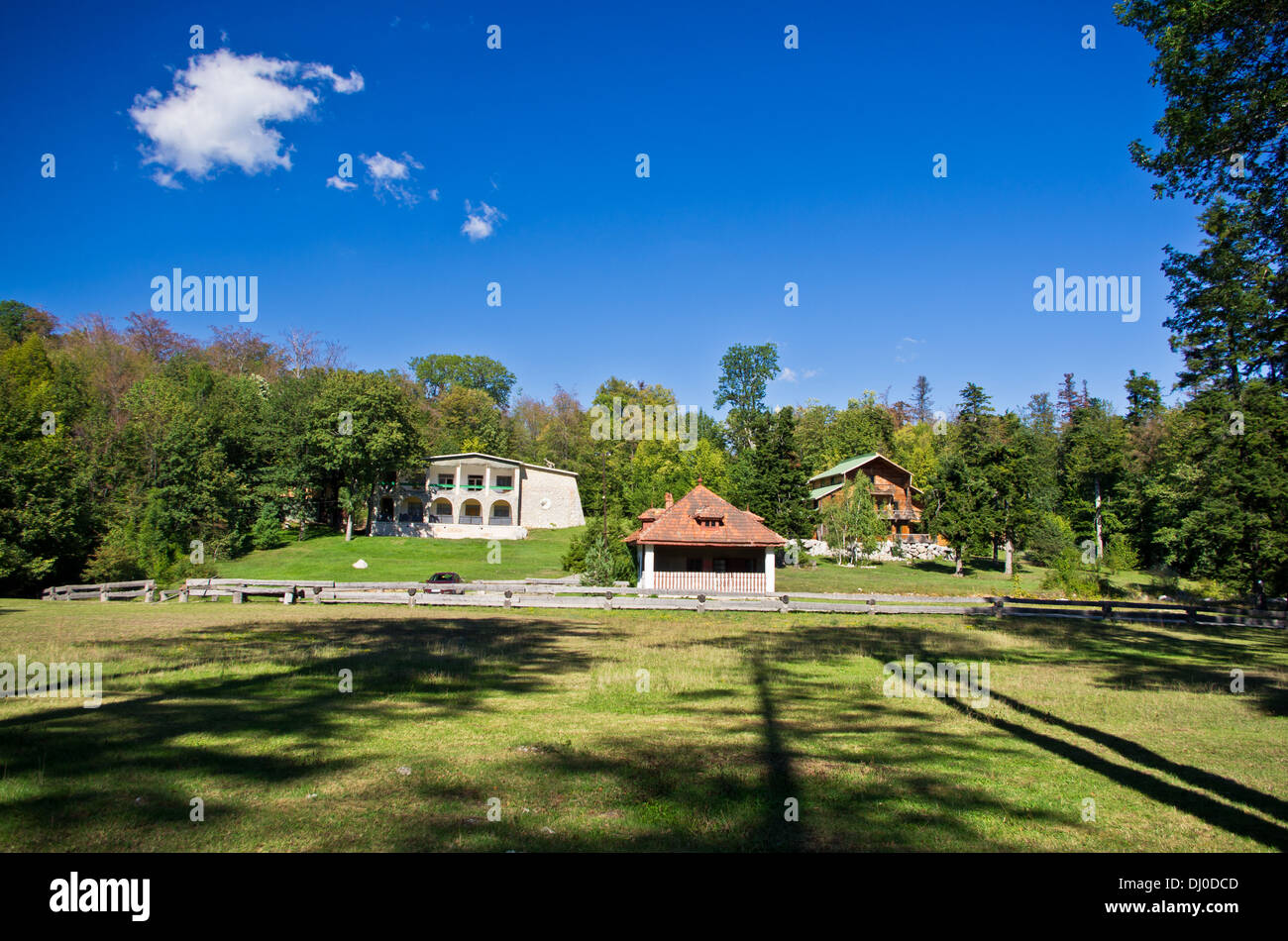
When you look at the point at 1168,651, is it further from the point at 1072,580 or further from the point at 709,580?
the point at 709,580

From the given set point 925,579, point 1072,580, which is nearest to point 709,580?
point 1072,580

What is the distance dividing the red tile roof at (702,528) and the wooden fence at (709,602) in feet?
16.5

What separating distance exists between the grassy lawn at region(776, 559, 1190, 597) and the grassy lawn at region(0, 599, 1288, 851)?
81.8 ft

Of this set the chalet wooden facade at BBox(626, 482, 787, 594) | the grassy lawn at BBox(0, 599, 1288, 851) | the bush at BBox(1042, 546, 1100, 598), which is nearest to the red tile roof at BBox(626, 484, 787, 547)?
the chalet wooden facade at BBox(626, 482, 787, 594)

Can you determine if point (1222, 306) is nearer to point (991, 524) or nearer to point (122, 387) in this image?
point (991, 524)

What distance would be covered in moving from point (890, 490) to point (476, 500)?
44340 mm

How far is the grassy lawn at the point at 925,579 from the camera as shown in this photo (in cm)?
4091

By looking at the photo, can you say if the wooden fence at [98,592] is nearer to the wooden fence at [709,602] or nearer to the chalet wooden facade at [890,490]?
the wooden fence at [709,602]

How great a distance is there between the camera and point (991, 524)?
173 ft

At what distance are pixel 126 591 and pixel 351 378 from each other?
110ft

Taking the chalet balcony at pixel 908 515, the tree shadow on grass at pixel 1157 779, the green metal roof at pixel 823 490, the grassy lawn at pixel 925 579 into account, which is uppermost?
the green metal roof at pixel 823 490

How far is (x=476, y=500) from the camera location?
69125 millimetres

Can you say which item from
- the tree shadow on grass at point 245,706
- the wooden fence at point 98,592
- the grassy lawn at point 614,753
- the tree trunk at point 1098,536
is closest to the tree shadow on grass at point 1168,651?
the grassy lawn at point 614,753

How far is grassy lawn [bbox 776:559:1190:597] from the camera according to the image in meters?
40.9
